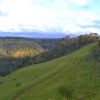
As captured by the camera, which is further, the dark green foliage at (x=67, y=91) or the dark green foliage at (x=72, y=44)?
the dark green foliage at (x=72, y=44)

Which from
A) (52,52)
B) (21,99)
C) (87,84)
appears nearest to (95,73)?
(87,84)

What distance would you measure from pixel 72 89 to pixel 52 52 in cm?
7880

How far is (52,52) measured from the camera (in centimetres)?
9831

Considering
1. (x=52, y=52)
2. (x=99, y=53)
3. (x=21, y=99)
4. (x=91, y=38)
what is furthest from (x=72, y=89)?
(x=91, y=38)

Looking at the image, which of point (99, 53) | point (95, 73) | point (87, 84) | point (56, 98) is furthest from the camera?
point (99, 53)

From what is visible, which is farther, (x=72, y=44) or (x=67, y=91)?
(x=72, y=44)

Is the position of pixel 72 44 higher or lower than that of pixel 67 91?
lower

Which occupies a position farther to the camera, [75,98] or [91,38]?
[91,38]

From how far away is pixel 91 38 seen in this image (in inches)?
4043

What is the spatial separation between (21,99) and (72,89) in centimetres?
631

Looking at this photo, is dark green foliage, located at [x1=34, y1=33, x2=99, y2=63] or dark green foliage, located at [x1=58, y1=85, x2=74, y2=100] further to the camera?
dark green foliage, located at [x1=34, y1=33, x2=99, y2=63]

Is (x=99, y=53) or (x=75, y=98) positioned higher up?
(x=99, y=53)

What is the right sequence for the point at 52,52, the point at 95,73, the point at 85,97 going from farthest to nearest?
the point at 52,52 → the point at 95,73 → the point at 85,97

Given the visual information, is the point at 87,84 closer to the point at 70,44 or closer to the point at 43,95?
the point at 43,95
